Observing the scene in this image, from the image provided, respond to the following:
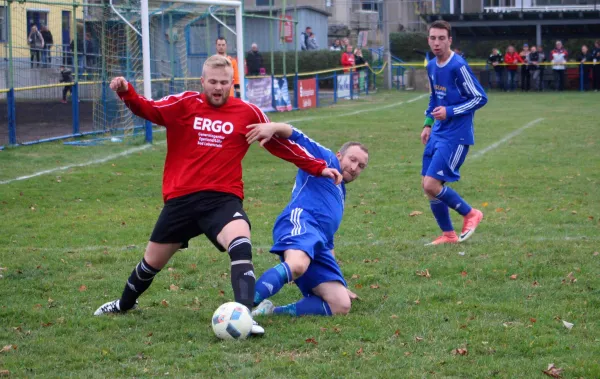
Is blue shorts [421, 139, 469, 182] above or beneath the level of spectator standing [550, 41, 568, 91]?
beneath

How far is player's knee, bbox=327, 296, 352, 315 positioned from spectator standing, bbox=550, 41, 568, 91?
31.0 m

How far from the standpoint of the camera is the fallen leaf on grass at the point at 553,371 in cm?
429

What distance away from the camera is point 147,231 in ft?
27.8

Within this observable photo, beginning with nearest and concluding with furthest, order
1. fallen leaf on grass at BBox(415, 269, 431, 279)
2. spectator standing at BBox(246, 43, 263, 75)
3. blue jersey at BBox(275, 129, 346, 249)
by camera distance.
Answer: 1. blue jersey at BBox(275, 129, 346, 249)
2. fallen leaf on grass at BBox(415, 269, 431, 279)
3. spectator standing at BBox(246, 43, 263, 75)

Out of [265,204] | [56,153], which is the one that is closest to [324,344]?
[265,204]

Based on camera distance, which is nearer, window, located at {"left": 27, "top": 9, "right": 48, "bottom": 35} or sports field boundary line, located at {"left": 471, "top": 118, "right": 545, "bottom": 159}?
sports field boundary line, located at {"left": 471, "top": 118, "right": 545, "bottom": 159}

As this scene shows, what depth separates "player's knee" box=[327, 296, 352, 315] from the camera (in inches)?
216

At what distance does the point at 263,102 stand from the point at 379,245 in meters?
17.1

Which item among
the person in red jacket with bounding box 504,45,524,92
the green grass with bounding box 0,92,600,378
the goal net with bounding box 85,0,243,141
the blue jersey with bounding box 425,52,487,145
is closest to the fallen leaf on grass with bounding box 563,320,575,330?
the green grass with bounding box 0,92,600,378

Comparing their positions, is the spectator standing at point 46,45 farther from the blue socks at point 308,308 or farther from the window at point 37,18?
the blue socks at point 308,308

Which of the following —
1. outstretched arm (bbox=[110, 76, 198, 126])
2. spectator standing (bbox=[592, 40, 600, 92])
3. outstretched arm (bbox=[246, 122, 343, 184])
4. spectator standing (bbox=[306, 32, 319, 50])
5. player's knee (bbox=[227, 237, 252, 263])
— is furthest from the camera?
spectator standing (bbox=[306, 32, 319, 50])

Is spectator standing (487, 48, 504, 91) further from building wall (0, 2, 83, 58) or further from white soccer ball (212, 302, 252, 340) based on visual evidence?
white soccer ball (212, 302, 252, 340)

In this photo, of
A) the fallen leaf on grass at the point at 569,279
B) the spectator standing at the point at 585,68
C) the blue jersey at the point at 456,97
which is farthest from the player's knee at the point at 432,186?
the spectator standing at the point at 585,68

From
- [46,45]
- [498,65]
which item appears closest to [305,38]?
[498,65]
